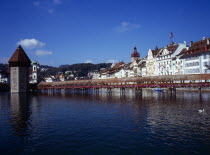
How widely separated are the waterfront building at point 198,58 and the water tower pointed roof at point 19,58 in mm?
52986

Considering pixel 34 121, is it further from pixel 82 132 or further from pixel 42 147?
pixel 42 147

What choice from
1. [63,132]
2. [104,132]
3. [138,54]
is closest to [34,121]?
[63,132]

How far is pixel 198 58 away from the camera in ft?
189

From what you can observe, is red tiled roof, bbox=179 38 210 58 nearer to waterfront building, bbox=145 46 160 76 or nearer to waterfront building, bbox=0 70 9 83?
waterfront building, bbox=145 46 160 76

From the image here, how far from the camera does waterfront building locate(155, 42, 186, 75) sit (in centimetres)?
7069

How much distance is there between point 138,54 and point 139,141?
10656 cm

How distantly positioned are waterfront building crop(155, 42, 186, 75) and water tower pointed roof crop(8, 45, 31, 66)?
1872 inches

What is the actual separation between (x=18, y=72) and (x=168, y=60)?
5193 centimetres

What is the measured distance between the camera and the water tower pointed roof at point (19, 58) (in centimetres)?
7469

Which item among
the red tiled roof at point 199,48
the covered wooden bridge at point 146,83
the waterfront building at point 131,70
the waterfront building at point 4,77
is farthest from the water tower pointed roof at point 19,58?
the red tiled roof at point 199,48

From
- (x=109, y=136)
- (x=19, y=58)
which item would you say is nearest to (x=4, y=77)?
(x=19, y=58)

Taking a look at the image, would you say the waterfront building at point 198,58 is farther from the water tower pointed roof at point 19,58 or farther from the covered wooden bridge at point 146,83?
the water tower pointed roof at point 19,58

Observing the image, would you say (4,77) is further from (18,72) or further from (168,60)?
(168,60)

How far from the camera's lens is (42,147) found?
12.3 meters
